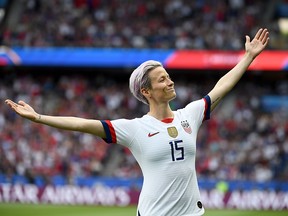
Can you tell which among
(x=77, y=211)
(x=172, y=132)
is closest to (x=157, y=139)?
(x=172, y=132)

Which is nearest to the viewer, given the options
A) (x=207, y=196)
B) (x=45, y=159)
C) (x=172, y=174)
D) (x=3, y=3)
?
(x=172, y=174)

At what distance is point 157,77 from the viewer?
606 cm

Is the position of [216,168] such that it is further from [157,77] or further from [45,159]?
[157,77]

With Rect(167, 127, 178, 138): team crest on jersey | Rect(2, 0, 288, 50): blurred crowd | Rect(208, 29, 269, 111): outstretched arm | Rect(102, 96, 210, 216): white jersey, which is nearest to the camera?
Rect(102, 96, 210, 216): white jersey

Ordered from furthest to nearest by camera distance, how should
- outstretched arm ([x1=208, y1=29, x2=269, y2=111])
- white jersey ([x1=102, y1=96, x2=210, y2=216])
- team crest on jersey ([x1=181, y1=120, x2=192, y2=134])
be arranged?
1. outstretched arm ([x1=208, y1=29, x2=269, y2=111])
2. team crest on jersey ([x1=181, y1=120, x2=192, y2=134])
3. white jersey ([x1=102, y1=96, x2=210, y2=216])

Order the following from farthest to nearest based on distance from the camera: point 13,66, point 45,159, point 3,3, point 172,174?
point 3,3 < point 13,66 < point 45,159 < point 172,174

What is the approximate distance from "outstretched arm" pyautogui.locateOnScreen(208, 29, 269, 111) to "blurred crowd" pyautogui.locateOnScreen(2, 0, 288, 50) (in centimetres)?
2115

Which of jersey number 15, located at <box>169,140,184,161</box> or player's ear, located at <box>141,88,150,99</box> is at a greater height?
player's ear, located at <box>141,88,150,99</box>

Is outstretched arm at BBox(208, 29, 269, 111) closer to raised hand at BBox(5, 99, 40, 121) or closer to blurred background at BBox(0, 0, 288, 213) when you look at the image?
raised hand at BBox(5, 99, 40, 121)

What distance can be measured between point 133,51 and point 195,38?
2482 millimetres

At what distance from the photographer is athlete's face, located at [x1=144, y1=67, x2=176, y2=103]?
6023 mm

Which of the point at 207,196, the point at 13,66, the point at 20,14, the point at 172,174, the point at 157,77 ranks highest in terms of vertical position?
the point at 20,14

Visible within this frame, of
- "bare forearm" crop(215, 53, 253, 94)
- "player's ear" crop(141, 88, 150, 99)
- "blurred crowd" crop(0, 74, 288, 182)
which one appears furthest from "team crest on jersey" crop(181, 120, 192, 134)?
"blurred crowd" crop(0, 74, 288, 182)

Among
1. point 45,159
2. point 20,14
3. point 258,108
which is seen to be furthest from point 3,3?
point 258,108
